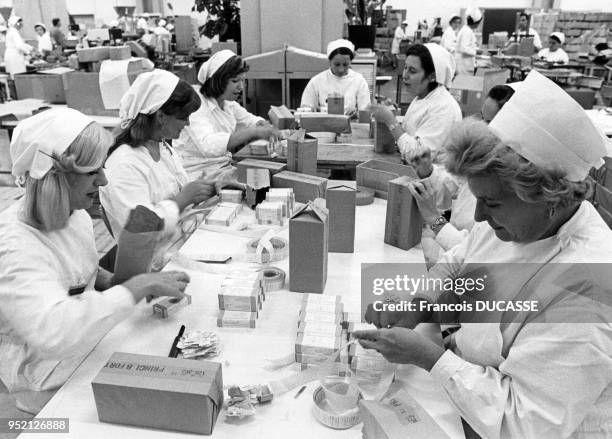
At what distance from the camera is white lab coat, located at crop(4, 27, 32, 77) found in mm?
8414

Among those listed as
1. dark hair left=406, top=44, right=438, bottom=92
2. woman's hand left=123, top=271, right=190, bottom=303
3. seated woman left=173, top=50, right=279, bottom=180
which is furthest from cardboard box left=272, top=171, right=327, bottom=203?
dark hair left=406, top=44, right=438, bottom=92

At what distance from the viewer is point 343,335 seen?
1.40 m

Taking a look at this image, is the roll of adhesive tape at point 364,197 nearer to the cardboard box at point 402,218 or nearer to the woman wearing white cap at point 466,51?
the cardboard box at point 402,218

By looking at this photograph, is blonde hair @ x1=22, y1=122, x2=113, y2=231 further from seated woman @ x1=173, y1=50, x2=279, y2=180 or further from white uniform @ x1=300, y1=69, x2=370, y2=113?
white uniform @ x1=300, y1=69, x2=370, y2=113

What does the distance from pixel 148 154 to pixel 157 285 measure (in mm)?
1120

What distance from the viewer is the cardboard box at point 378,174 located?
8.28ft

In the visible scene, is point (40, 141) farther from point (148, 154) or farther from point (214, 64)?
point (214, 64)

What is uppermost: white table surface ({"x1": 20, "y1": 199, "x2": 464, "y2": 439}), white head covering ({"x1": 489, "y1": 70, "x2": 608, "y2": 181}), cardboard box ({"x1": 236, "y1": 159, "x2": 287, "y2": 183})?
white head covering ({"x1": 489, "y1": 70, "x2": 608, "y2": 181})

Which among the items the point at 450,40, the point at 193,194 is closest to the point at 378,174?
the point at 193,194

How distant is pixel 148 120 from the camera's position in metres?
2.39

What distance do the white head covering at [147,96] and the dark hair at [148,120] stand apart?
0.03m

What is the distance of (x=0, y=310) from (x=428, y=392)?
3.81ft

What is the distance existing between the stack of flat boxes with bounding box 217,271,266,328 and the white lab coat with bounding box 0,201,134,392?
0.27 m

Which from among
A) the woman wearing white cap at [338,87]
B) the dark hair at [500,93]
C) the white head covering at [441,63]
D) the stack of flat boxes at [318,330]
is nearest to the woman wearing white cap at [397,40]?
the woman wearing white cap at [338,87]
